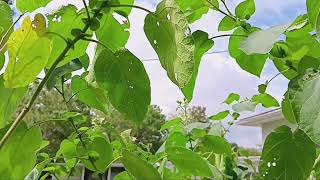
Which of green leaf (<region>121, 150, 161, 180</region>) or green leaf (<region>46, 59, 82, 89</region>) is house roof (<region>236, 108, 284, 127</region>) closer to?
green leaf (<region>46, 59, 82, 89</region>)

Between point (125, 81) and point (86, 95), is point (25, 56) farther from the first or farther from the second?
point (86, 95)

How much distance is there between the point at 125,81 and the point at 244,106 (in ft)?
1.49

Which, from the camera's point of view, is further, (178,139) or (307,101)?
(178,139)

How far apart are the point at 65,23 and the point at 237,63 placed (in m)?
0.28

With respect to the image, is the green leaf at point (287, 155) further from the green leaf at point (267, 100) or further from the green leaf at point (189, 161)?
the green leaf at point (267, 100)

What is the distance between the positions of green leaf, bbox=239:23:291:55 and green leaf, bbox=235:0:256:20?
20 centimetres

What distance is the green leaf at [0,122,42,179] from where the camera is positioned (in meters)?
0.45

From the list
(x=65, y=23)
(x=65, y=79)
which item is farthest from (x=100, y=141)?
(x=65, y=23)

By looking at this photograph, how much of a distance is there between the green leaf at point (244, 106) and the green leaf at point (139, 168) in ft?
1.49

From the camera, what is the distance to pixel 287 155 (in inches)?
24.4

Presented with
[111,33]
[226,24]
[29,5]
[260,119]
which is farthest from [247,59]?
[260,119]

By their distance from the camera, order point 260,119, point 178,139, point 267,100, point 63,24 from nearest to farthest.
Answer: point 63,24 → point 267,100 → point 178,139 → point 260,119

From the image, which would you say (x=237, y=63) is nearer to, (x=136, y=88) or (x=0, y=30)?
(x=136, y=88)

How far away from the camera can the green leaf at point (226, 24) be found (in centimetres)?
72
